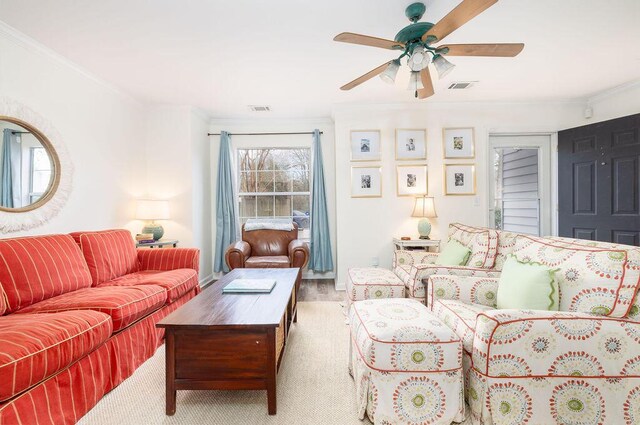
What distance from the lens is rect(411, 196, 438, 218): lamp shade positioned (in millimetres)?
3984

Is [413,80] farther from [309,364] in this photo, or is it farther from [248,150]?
[248,150]

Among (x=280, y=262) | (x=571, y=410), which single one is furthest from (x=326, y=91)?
(x=571, y=410)

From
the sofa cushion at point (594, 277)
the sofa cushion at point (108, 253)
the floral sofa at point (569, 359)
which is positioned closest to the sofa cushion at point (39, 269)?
the sofa cushion at point (108, 253)

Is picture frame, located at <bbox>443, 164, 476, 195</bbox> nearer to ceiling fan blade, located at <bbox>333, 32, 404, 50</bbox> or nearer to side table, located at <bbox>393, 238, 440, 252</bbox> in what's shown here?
side table, located at <bbox>393, 238, 440, 252</bbox>

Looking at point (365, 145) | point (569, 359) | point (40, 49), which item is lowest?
point (569, 359)

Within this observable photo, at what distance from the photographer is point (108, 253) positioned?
8.97 feet

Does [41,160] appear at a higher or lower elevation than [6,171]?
higher

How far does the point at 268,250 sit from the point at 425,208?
2.23m

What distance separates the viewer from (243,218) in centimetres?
494

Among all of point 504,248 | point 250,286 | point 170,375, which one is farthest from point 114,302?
point 504,248

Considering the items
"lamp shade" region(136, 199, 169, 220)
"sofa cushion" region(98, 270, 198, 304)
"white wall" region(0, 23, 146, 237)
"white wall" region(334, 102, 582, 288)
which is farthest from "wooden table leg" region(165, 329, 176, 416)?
"white wall" region(334, 102, 582, 288)

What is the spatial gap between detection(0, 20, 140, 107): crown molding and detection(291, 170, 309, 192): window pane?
8.38 ft

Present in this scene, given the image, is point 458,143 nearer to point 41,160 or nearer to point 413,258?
point 413,258

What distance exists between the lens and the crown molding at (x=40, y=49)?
235 centimetres
